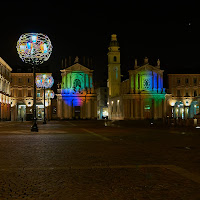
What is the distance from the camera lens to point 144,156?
12023mm

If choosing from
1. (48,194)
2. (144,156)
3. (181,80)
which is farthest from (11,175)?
(181,80)

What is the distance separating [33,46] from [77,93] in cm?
6705

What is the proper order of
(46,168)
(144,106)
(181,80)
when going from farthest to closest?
(181,80), (144,106), (46,168)

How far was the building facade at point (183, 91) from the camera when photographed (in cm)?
9469

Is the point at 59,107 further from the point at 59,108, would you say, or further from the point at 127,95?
the point at 127,95

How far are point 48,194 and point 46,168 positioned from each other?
3063 millimetres

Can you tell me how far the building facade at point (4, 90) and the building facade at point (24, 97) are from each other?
520cm

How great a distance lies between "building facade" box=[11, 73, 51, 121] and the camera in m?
91.4

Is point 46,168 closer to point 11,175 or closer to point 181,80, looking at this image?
point 11,175

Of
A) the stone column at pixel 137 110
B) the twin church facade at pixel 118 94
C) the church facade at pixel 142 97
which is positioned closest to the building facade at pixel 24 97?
the twin church facade at pixel 118 94

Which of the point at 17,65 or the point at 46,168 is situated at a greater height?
the point at 17,65

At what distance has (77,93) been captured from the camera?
9312 centimetres

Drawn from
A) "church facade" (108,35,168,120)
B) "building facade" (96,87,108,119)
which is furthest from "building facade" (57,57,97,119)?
"building facade" (96,87,108,119)

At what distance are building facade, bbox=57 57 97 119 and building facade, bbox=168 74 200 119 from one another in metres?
22.4
